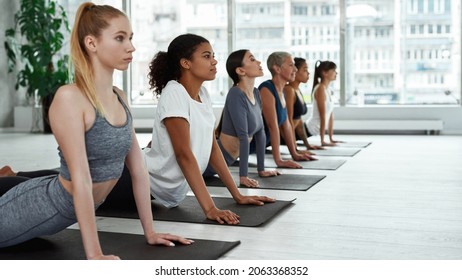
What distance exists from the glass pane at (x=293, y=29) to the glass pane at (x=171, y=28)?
0.31 meters

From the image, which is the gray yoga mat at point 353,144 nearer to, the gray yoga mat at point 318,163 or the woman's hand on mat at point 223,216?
the gray yoga mat at point 318,163

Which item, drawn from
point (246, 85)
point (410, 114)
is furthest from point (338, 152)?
point (410, 114)

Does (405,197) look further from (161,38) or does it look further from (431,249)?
(161,38)

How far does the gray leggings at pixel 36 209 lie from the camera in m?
1.99

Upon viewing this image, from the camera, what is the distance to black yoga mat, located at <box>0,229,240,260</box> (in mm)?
2084

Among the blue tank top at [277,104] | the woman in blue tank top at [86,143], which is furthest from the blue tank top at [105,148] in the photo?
the blue tank top at [277,104]

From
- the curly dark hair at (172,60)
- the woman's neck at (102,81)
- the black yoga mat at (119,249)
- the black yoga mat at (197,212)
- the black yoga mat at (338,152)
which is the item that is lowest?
the black yoga mat at (338,152)

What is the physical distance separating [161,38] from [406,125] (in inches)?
151

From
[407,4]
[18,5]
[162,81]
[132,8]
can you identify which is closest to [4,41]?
[18,5]

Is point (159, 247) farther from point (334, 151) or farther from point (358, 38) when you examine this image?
point (358, 38)

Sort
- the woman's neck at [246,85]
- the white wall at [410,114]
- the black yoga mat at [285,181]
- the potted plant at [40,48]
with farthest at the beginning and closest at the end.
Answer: the potted plant at [40,48] < the white wall at [410,114] < the woman's neck at [246,85] < the black yoga mat at [285,181]

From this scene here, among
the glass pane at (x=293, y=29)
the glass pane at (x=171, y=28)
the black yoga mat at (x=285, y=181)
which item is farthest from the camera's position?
the glass pane at (x=171, y=28)

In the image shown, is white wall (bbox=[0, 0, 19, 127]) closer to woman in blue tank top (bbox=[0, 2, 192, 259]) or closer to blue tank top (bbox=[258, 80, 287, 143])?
blue tank top (bbox=[258, 80, 287, 143])

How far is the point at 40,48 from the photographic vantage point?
8.06 metres
